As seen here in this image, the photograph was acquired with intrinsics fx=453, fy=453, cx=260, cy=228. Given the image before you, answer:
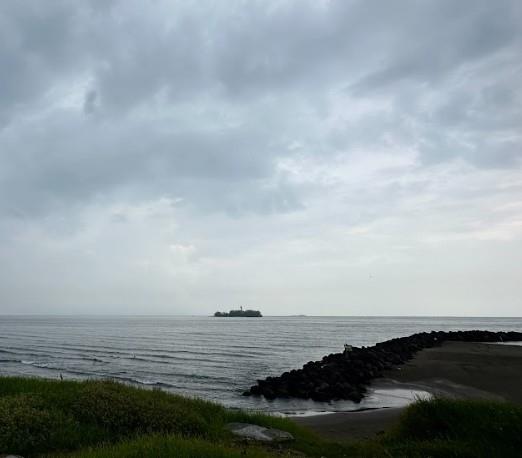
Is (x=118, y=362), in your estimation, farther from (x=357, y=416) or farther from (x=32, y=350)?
(x=357, y=416)

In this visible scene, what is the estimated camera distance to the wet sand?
15023 mm

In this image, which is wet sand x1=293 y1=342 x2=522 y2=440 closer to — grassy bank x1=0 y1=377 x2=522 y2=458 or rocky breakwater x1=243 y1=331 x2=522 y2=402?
rocky breakwater x1=243 y1=331 x2=522 y2=402

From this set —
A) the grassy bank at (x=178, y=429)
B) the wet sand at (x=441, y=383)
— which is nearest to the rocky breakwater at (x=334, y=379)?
the wet sand at (x=441, y=383)

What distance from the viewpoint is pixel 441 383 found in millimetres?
26016

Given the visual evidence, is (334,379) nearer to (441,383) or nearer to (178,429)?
(441,383)

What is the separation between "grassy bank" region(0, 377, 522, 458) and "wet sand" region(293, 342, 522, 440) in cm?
310

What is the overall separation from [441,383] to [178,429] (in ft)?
68.5

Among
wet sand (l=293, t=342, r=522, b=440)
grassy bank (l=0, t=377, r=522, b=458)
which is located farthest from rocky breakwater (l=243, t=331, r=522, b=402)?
grassy bank (l=0, t=377, r=522, b=458)

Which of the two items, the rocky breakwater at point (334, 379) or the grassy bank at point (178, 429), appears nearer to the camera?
the grassy bank at point (178, 429)

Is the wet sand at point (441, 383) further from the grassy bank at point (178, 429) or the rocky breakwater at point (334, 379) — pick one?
the grassy bank at point (178, 429)

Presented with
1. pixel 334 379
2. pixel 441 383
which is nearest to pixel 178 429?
pixel 334 379

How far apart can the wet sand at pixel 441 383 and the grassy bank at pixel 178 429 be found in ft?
10.2

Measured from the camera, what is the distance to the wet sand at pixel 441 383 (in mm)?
15023

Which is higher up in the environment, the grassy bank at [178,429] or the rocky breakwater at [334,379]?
the grassy bank at [178,429]
